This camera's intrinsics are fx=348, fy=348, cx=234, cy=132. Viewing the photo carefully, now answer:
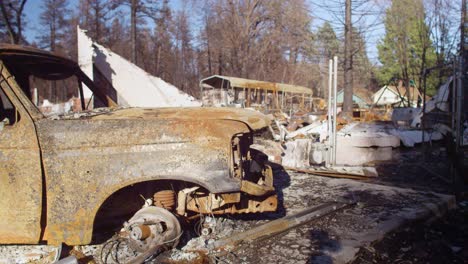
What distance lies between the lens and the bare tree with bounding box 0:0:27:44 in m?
25.1

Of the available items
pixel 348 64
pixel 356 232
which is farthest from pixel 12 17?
pixel 356 232

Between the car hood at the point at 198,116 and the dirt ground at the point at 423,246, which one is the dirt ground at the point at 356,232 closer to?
the dirt ground at the point at 423,246

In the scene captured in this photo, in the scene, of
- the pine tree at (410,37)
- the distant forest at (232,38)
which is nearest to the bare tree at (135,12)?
the distant forest at (232,38)

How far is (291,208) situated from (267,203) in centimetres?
123

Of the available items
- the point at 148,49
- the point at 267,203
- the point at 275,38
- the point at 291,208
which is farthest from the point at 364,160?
the point at 148,49

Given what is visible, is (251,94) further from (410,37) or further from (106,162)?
(410,37)

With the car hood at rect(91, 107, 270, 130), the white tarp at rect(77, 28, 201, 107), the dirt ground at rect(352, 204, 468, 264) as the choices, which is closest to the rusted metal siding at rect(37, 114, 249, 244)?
the car hood at rect(91, 107, 270, 130)

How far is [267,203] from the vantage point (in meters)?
3.67

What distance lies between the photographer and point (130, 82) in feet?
56.0

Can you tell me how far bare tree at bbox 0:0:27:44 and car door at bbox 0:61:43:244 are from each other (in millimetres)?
27130

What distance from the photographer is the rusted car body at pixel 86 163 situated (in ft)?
10.1

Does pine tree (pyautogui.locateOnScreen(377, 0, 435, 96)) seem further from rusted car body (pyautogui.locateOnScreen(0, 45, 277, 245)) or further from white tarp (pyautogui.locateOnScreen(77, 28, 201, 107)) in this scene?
rusted car body (pyautogui.locateOnScreen(0, 45, 277, 245))

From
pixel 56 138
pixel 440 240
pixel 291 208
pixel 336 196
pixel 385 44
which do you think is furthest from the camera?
pixel 385 44

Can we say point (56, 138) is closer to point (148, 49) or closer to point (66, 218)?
point (66, 218)
